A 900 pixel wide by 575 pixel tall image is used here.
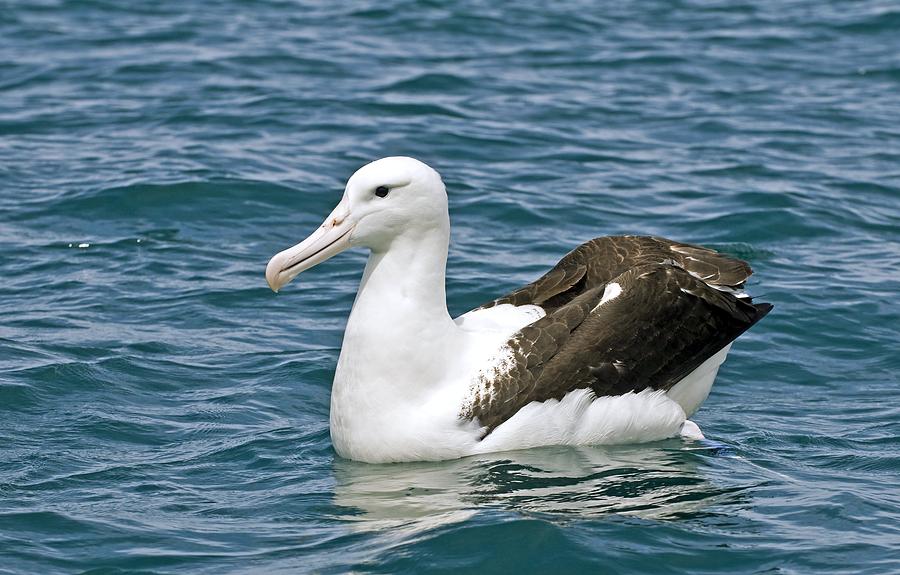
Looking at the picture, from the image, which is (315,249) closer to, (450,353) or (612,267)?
(450,353)

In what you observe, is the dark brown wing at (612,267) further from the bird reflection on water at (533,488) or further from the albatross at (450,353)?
the bird reflection on water at (533,488)

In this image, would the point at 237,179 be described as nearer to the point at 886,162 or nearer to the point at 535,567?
the point at 886,162

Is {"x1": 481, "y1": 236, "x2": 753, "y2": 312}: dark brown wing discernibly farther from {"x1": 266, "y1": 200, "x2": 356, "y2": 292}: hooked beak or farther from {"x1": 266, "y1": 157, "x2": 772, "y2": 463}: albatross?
{"x1": 266, "y1": 200, "x2": 356, "y2": 292}: hooked beak

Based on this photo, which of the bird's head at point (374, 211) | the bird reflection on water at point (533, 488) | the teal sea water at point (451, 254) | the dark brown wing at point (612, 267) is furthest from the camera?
the dark brown wing at point (612, 267)

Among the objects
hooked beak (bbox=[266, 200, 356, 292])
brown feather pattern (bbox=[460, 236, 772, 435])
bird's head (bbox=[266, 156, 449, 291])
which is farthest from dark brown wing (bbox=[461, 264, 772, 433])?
hooked beak (bbox=[266, 200, 356, 292])

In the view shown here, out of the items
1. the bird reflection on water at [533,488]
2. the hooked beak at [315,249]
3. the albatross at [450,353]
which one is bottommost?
the bird reflection on water at [533,488]

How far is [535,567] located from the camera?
290 inches

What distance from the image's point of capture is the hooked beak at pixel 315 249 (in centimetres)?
859

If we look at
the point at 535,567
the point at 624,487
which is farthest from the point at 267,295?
the point at 535,567

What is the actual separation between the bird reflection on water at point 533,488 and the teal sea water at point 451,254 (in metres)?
0.02

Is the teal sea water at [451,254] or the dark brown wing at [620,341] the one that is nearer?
the teal sea water at [451,254]

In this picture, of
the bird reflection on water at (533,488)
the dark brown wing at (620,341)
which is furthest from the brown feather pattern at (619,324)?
the bird reflection on water at (533,488)

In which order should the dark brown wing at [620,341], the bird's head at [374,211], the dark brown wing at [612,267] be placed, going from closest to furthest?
the bird's head at [374,211], the dark brown wing at [620,341], the dark brown wing at [612,267]

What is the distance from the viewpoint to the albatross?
8633 mm
